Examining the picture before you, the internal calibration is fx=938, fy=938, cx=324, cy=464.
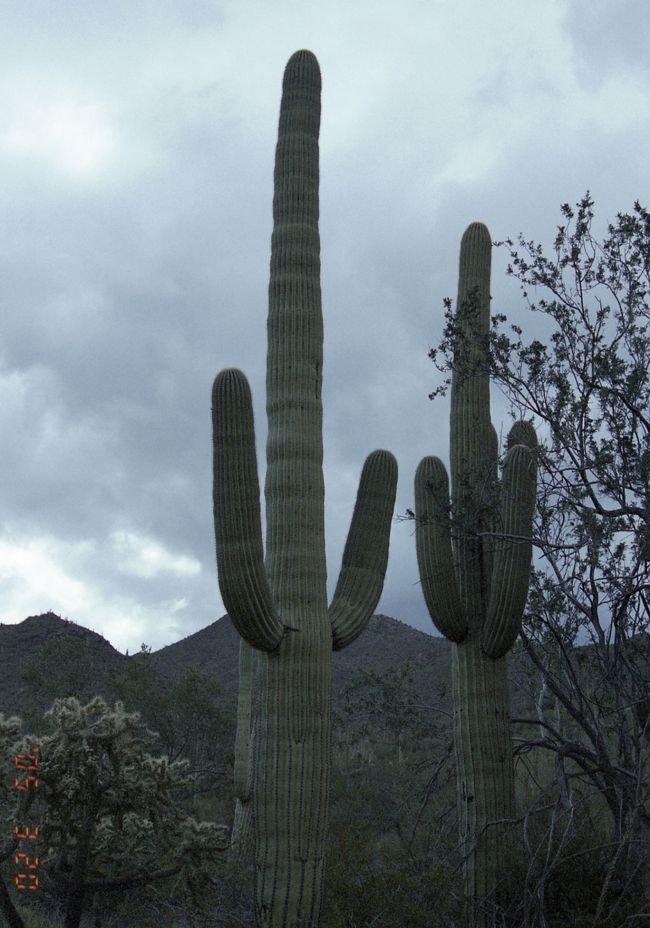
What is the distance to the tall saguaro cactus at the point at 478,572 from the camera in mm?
7910

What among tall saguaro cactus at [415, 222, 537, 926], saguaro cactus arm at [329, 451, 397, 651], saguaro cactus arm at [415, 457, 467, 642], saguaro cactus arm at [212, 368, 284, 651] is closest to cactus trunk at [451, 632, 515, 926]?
tall saguaro cactus at [415, 222, 537, 926]

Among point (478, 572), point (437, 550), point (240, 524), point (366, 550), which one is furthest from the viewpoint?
point (478, 572)

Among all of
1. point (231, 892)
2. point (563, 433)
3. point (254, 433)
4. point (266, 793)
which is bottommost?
point (231, 892)

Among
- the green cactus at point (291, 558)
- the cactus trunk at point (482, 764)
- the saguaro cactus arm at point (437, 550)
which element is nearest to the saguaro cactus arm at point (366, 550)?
the green cactus at point (291, 558)

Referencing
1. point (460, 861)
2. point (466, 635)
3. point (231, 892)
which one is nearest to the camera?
point (460, 861)

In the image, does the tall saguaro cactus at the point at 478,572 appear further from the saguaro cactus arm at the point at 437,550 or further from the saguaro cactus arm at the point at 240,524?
the saguaro cactus arm at the point at 240,524

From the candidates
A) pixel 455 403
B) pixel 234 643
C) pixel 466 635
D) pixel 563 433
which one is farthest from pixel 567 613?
pixel 234 643

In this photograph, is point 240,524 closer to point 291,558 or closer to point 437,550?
point 291,558

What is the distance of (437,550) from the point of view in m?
8.59

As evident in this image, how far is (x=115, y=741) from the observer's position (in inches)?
380

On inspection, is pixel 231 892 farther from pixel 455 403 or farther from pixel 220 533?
pixel 455 403

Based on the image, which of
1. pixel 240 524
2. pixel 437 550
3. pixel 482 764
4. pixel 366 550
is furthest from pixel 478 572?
pixel 240 524

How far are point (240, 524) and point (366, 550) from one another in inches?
61.1

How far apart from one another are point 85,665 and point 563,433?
25.2 metres
